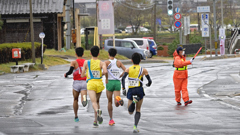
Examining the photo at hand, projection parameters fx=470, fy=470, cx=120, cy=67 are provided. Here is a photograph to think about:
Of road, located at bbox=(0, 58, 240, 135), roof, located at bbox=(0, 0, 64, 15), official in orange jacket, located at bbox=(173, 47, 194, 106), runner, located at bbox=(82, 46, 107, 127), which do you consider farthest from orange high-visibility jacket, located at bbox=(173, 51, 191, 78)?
roof, located at bbox=(0, 0, 64, 15)

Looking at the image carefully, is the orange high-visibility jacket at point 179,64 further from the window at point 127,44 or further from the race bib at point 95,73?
the window at point 127,44

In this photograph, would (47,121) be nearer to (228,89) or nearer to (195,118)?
(195,118)

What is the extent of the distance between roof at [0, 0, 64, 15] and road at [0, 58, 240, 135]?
74.1ft

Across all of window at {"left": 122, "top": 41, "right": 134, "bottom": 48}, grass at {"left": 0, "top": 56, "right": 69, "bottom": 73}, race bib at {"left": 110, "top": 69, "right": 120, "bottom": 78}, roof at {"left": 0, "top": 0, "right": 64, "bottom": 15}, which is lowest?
grass at {"left": 0, "top": 56, "right": 69, "bottom": 73}

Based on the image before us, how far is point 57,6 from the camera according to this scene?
135ft

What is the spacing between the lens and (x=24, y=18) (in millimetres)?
41531

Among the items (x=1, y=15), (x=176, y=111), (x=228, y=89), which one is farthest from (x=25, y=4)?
(x=176, y=111)

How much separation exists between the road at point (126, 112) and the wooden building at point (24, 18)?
23.0m

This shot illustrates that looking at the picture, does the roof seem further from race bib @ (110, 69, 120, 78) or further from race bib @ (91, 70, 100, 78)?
race bib @ (91, 70, 100, 78)

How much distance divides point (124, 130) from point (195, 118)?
2.16 m

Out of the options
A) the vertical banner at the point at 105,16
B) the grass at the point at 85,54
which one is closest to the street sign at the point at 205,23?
the grass at the point at 85,54

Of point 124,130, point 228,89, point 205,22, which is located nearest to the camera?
point 124,130

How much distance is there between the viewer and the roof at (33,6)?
4085cm

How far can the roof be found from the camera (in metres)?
40.8
